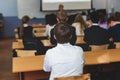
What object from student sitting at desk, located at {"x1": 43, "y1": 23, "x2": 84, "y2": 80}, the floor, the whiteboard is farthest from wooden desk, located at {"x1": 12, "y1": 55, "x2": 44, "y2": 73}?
the whiteboard

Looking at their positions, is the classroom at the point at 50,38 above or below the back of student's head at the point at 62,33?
below

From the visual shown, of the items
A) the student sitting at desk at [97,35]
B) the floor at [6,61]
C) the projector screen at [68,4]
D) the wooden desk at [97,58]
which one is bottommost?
the floor at [6,61]

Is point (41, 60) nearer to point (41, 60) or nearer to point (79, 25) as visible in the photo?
point (41, 60)

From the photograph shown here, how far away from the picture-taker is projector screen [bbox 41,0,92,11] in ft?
34.9

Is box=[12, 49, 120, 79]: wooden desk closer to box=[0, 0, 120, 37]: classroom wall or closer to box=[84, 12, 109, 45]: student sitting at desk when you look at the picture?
box=[84, 12, 109, 45]: student sitting at desk

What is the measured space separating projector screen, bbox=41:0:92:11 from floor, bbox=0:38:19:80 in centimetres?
182

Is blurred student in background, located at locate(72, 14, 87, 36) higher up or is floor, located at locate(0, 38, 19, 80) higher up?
blurred student in background, located at locate(72, 14, 87, 36)

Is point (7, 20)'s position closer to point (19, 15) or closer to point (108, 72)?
point (19, 15)

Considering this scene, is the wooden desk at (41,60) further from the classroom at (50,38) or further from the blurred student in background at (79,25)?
the blurred student in background at (79,25)

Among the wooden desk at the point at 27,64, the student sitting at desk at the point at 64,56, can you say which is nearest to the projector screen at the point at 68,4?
the wooden desk at the point at 27,64

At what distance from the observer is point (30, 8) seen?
34.9 ft

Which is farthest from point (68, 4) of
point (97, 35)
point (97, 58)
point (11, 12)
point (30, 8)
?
point (97, 58)

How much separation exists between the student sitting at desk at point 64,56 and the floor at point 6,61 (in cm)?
318

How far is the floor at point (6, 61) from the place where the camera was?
587 centimetres
